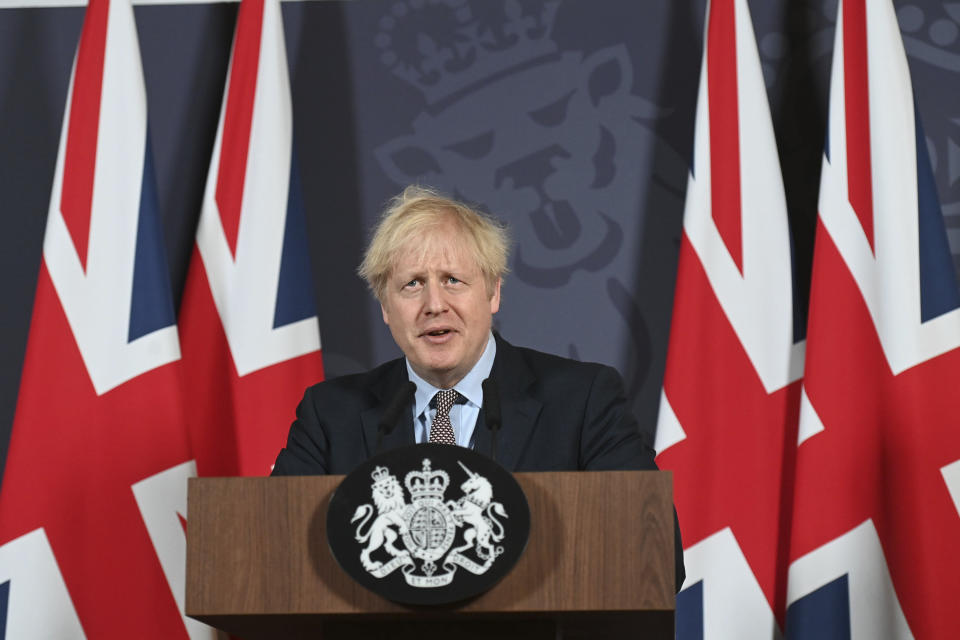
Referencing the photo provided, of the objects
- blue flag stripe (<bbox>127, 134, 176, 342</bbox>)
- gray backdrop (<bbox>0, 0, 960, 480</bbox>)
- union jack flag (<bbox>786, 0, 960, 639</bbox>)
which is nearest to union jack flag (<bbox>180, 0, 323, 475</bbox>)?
blue flag stripe (<bbox>127, 134, 176, 342</bbox>)

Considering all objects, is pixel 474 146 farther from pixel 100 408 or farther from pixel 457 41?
pixel 100 408

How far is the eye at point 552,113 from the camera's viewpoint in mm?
3654

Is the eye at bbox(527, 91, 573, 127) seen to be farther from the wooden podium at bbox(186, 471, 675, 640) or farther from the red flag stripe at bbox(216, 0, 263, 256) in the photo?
the wooden podium at bbox(186, 471, 675, 640)

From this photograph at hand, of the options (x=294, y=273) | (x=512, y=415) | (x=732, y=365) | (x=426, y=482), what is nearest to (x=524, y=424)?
(x=512, y=415)

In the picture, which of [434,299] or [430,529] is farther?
[434,299]

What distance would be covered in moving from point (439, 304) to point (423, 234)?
0.15 meters

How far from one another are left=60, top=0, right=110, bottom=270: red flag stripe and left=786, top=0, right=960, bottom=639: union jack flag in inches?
80.7

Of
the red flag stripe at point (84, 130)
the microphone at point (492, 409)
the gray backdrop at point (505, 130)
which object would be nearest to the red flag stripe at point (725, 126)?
the gray backdrop at point (505, 130)

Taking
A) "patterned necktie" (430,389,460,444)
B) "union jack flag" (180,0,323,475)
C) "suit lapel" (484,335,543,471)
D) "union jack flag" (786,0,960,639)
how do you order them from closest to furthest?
"suit lapel" (484,335,543,471) < "patterned necktie" (430,389,460,444) < "union jack flag" (786,0,960,639) < "union jack flag" (180,0,323,475)

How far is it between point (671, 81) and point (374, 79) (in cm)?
98

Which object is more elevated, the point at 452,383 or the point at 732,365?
the point at 732,365

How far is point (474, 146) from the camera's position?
12.0 feet

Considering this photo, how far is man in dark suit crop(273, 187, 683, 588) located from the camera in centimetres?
202

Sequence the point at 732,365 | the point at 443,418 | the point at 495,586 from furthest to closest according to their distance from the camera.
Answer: the point at 732,365 → the point at 443,418 → the point at 495,586
